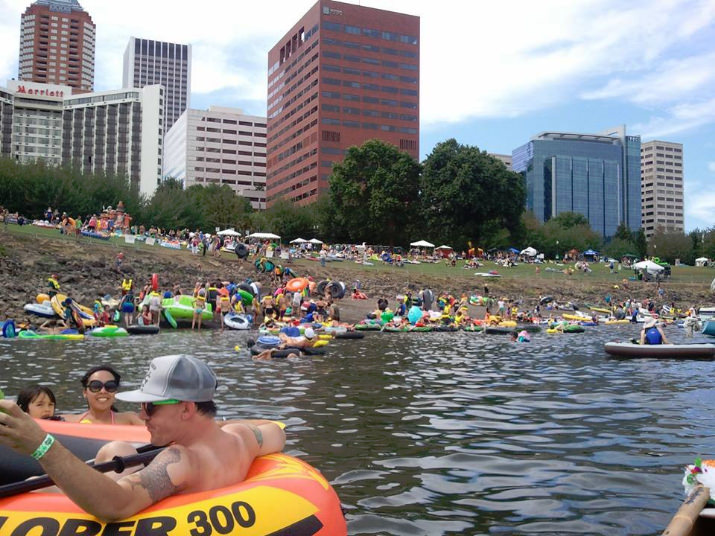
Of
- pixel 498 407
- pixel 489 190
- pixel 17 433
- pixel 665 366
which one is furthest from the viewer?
pixel 489 190

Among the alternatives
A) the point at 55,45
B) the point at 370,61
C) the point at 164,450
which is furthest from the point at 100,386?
the point at 55,45

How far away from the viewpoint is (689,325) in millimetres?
31453

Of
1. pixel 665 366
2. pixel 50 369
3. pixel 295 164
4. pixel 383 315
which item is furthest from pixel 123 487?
pixel 295 164

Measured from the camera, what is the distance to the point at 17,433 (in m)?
3.10

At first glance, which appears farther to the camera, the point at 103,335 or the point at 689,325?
the point at 689,325

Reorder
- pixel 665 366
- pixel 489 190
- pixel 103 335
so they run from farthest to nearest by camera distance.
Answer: pixel 489 190
pixel 103 335
pixel 665 366

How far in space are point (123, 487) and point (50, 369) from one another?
12547 millimetres

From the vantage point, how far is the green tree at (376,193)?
70812 mm

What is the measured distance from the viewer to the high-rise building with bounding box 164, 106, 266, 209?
151 m

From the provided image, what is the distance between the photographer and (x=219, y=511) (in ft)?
12.1

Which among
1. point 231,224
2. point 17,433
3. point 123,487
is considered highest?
point 231,224

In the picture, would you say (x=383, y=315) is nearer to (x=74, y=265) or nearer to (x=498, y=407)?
(x=74, y=265)

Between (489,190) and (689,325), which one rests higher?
(489,190)

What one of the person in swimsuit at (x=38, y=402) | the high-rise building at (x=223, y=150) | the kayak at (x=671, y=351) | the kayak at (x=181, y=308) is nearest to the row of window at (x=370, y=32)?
the high-rise building at (x=223, y=150)
